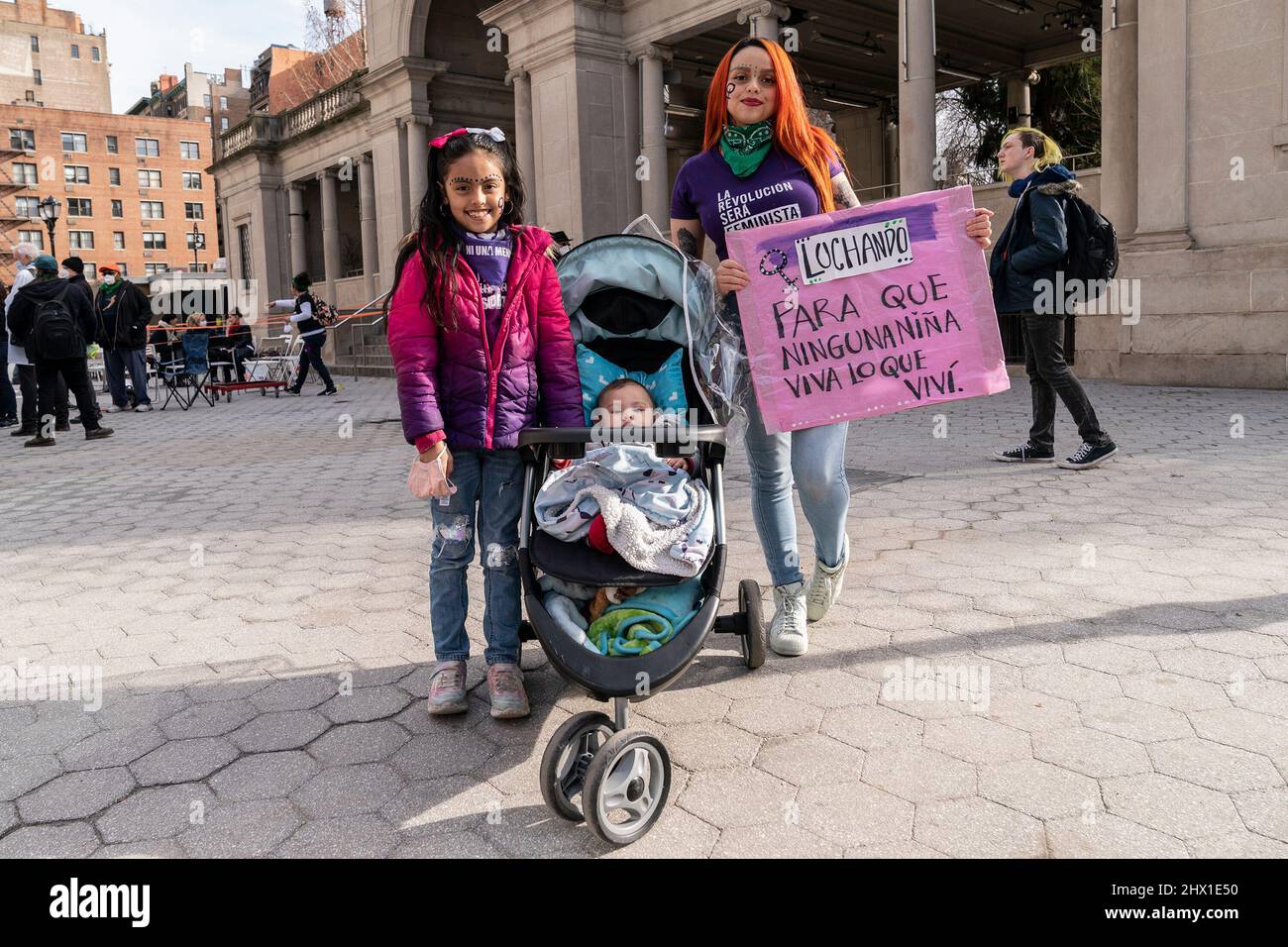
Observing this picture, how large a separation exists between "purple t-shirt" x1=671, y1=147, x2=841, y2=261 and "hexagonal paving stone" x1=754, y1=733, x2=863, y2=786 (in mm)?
1742

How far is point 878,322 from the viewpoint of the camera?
3529mm

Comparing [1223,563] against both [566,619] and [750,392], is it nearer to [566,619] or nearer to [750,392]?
[750,392]

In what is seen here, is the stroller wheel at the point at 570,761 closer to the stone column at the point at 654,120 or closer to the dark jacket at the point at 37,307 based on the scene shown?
the dark jacket at the point at 37,307

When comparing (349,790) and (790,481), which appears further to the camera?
(790,481)

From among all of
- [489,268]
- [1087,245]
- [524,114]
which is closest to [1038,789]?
[489,268]

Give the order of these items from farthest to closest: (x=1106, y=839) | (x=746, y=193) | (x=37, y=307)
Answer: (x=37, y=307)
(x=746, y=193)
(x=1106, y=839)

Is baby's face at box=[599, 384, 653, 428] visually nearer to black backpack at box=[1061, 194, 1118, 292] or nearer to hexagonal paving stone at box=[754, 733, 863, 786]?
hexagonal paving stone at box=[754, 733, 863, 786]

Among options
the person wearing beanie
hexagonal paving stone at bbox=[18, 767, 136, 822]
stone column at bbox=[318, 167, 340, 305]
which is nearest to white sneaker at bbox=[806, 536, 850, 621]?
hexagonal paving stone at bbox=[18, 767, 136, 822]

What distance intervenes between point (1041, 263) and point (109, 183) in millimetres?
99216

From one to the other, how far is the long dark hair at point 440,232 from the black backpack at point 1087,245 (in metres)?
5.06

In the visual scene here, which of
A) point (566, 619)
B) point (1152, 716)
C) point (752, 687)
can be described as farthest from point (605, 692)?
point (1152, 716)

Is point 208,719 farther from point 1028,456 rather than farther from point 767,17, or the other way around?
point 767,17

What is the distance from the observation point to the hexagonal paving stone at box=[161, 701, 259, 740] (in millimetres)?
3191

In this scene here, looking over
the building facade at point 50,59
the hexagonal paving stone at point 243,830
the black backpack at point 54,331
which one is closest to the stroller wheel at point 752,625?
the hexagonal paving stone at point 243,830
